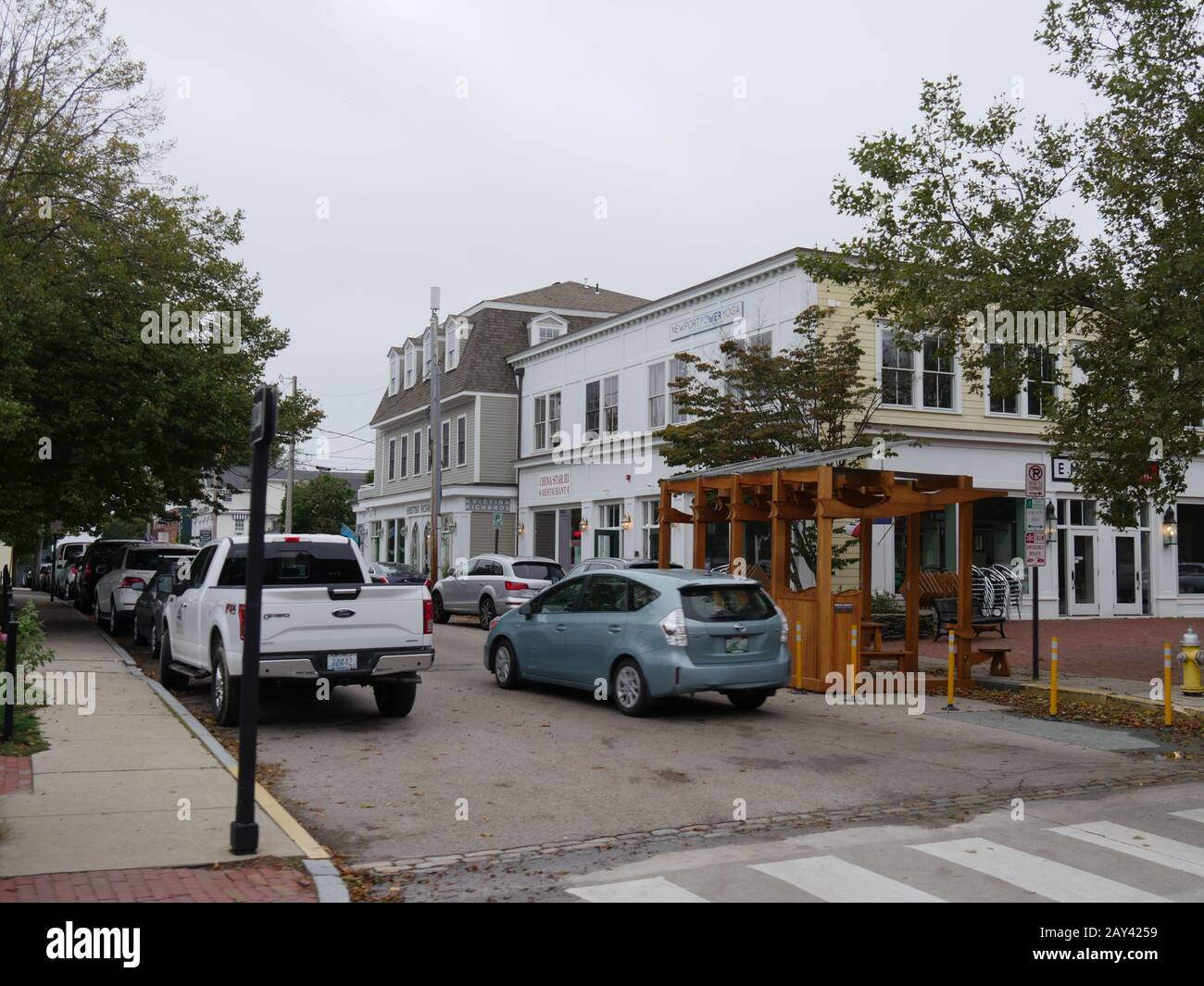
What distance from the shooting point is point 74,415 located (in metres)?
20.8

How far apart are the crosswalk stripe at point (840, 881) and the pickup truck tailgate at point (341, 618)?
226 inches

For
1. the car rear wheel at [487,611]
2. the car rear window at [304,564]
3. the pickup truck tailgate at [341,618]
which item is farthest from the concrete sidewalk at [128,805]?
the car rear wheel at [487,611]

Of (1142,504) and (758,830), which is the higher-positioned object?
(1142,504)

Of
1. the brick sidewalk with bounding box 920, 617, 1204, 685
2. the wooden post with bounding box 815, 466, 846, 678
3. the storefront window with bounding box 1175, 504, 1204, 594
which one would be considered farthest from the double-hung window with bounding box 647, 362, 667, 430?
the wooden post with bounding box 815, 466, 846, 678

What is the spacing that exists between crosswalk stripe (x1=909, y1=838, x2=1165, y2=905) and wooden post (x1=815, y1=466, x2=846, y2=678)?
25.3 feet

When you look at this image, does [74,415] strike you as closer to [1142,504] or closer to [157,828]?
[157,828]

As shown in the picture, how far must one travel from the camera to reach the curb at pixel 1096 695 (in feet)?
42.7

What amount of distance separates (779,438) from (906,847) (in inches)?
606

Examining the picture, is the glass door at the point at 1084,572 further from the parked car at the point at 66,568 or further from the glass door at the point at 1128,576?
the parked car at the point at 66,568

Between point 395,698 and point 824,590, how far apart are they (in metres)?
5.98

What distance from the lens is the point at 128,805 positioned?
7625mm

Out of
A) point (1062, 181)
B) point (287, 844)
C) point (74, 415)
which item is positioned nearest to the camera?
point (287, 844)

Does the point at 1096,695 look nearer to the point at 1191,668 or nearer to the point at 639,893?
the point at 1191,668
